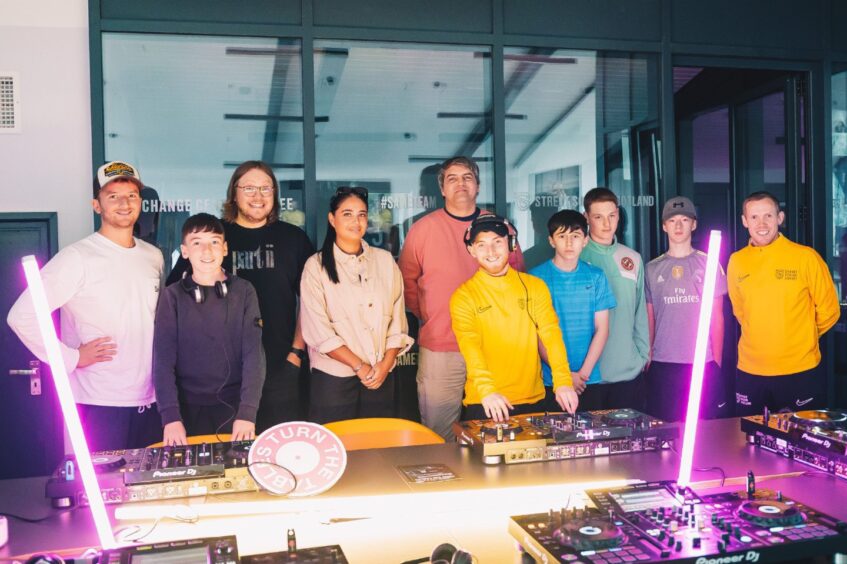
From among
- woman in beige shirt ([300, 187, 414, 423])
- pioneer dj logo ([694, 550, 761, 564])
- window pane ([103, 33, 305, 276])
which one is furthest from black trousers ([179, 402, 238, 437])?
pioneer dj logo ([694, 550, 761, 564])

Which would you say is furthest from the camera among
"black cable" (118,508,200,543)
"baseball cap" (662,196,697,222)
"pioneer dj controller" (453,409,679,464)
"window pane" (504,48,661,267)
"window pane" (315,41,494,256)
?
"window pane" (504,48,661,267)

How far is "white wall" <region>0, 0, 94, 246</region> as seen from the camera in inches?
167

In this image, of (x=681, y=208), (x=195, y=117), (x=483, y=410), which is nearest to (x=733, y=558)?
(x=483, y=410)

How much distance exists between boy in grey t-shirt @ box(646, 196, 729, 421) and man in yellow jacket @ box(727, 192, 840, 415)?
10.6 inches

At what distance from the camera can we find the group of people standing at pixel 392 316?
308 cm

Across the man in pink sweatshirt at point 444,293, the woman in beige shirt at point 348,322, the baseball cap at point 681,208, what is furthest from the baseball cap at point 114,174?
the baseball cap at point 681,208

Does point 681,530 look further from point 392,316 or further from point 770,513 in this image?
point 392,316

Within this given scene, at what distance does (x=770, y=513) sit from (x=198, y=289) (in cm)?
218

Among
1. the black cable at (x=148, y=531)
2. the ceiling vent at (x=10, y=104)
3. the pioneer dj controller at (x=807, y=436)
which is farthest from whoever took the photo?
the ceiling vent at (x=10, y=104)

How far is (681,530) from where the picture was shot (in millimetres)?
1627

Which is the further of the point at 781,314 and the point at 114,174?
the point at 781,314

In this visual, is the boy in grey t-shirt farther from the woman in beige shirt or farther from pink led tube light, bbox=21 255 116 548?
pink led tube light, bbox=21 255 116 548

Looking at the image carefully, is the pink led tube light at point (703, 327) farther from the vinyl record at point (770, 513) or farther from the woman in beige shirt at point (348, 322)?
the woman in beige shirt at point (348, 322)

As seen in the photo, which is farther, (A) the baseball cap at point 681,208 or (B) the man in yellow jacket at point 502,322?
(A) the baseball cap at point 681,208
